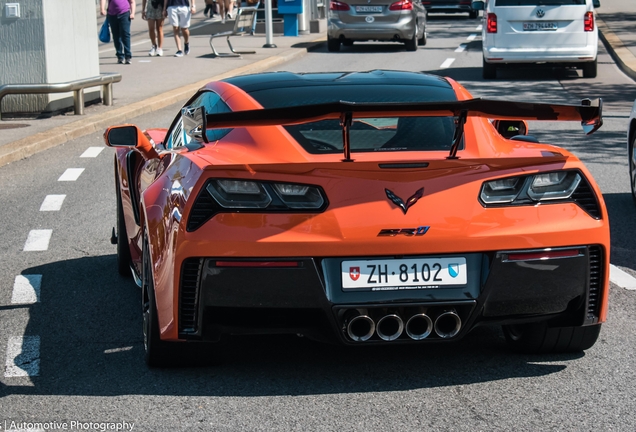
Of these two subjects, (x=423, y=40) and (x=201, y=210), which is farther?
(x=423, y=40)

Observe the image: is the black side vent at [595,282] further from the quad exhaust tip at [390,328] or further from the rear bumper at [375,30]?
the rear bumper at [375,30]

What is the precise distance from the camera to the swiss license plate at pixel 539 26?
19.8 meters

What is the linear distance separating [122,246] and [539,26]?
14.6m

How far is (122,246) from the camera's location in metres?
6.58

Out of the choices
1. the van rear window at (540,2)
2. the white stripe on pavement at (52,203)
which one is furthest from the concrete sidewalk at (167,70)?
the white stripe on pavement at (52,203)

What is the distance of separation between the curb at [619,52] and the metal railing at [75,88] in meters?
9.40

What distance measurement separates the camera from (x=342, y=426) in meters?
4.05

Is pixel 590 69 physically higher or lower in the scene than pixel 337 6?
lower

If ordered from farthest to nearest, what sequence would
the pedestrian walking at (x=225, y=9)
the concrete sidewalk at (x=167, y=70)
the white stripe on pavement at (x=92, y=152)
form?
the pedestrian walking at (x=225, y=9) < the concrete sidewalk at (x=167, y=70) < the white stripe on pavement at (x=92, y=152)

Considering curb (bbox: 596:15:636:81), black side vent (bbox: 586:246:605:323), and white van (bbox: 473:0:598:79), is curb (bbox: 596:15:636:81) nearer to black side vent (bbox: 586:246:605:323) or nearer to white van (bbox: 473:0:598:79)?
white van (bbox: 473:0:598:79)

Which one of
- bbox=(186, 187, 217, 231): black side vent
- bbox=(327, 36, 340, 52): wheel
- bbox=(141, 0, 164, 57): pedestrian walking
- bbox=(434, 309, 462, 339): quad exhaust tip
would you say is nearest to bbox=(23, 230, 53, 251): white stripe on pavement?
bbox=(186, 187, 217, 231): black side vent

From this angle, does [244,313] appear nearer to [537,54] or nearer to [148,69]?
[537,54]

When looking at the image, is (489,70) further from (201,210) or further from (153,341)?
(201,210)

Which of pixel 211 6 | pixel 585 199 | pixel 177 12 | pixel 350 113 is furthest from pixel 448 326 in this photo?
pixel 211 6
